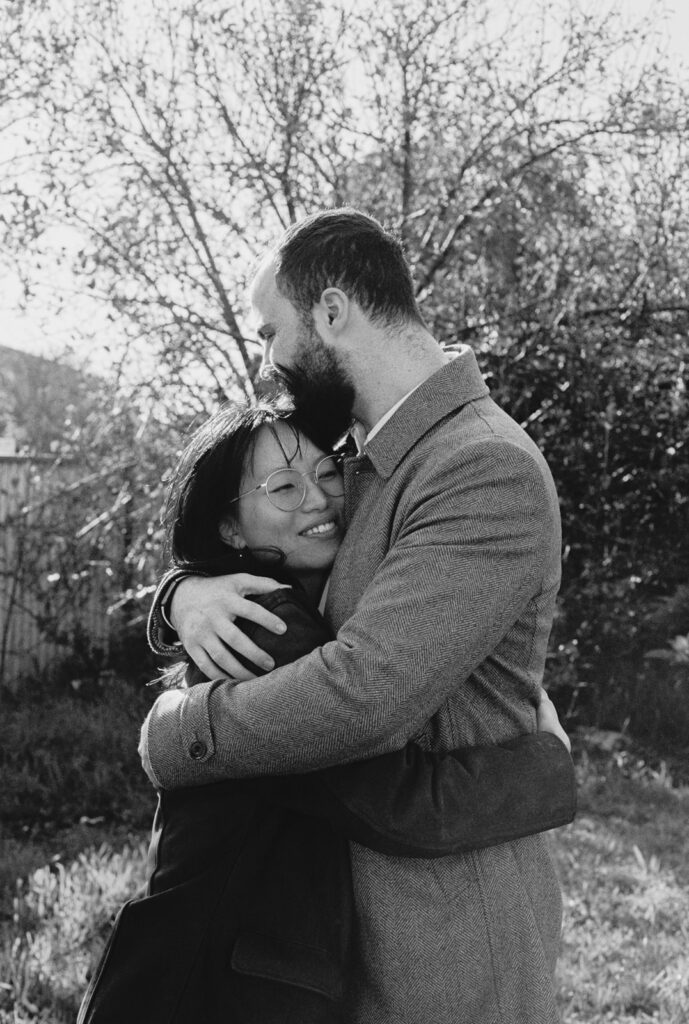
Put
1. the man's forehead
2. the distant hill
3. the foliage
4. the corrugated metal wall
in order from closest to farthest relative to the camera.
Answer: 1. the man's forehead
2. the foliage
3. the distant hill
4. the corrugated metal wall

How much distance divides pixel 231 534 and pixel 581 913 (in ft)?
10.0

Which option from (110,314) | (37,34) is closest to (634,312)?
(110,314)

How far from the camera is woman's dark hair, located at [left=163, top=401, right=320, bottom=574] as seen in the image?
7.07 feet

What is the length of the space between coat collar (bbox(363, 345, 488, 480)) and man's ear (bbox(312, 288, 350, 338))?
0.94ft

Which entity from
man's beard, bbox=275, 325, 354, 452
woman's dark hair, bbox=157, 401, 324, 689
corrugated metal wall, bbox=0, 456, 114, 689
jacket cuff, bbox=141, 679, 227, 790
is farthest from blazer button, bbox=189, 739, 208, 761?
corrugated metal wall, bbox=0, 456, 114, 689

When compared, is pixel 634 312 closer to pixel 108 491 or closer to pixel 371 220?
pixel 108 491

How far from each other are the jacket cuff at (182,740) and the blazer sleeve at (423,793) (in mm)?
110

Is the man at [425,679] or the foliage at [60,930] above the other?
the man at [425,679]

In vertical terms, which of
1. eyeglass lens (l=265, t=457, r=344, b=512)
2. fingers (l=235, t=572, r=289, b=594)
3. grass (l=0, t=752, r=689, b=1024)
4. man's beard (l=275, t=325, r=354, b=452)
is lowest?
grass (l=0, t=752, r=689, b=1024)

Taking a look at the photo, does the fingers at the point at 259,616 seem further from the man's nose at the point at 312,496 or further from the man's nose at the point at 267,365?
the man's nose at the point at 267,365

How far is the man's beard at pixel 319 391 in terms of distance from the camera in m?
2.16

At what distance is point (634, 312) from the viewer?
659 centimetres

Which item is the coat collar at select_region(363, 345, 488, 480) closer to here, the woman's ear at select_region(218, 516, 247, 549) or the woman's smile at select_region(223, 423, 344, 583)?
the woman's smile at select_region(223, 423, 344, 583)

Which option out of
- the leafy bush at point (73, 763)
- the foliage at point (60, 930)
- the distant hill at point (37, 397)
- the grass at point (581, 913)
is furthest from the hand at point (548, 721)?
the distant hill at point (37, 397)
